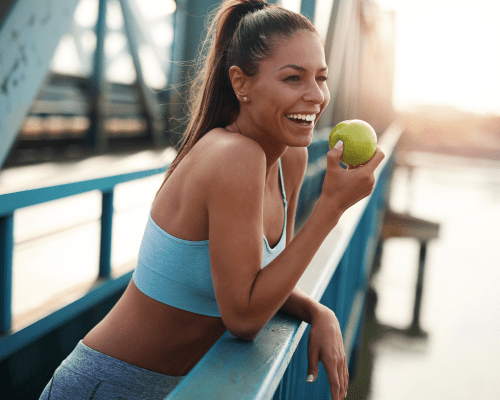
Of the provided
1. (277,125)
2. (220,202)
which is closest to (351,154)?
(277,125)

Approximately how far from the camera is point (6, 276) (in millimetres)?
1859

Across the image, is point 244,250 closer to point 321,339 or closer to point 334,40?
point 321,339

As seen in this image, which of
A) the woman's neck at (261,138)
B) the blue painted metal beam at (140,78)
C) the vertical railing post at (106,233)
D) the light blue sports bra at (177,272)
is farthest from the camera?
the blue painted metal beam at (140,78)

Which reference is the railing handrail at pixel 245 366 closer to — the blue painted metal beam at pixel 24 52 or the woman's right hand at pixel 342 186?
the woman's right hand at pixel 342 186

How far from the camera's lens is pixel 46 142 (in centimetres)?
1063

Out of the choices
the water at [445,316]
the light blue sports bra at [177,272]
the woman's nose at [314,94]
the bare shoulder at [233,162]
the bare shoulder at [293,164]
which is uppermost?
the woman's nose at [314,94]

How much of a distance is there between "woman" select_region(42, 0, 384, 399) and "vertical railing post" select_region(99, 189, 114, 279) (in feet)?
3.99

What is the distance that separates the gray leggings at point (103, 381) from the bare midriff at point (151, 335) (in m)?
0.02

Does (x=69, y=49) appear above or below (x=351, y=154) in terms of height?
above

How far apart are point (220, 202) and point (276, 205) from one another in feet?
1.27

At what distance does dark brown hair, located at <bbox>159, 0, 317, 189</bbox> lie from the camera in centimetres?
123

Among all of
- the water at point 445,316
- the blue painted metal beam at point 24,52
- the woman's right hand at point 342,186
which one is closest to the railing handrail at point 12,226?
the blue painted metal beam at point 24,52

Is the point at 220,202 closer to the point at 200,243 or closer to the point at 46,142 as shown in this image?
the point at 200,243

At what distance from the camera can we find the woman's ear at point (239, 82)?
1.25 meters
